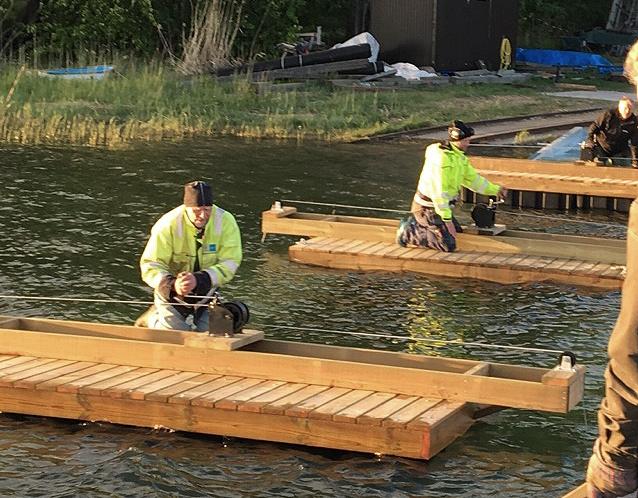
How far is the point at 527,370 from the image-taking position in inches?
384

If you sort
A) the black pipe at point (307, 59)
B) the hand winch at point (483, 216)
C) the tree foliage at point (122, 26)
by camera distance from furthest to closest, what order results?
the tree foliage at point (122, 26) → the black pipe at point (307, 59) → the hand winch at point (483, 216)

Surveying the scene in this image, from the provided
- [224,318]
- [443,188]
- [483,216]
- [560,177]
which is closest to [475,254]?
[483,216]

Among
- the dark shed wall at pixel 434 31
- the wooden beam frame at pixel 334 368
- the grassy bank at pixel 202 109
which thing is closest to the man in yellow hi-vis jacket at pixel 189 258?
the wooden beam frame at pixel 334 368

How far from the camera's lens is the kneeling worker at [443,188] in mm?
15516

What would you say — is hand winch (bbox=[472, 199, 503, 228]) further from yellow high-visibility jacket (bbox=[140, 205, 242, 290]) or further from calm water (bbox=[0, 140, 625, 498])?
yellow high-visibility jacket (bbox=[140, 205, 242, 290])

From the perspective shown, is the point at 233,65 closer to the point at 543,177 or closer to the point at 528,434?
the point at 543,177

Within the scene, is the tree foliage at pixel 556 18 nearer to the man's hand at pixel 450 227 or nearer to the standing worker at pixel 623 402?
the man's hand at pixel 450 227

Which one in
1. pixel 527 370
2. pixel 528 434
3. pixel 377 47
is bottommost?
pixel 528 434

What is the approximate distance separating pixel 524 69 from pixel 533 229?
80.6 ft

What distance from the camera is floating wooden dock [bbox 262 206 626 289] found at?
51.5 ft

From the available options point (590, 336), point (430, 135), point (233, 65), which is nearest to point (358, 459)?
point (590, 336)

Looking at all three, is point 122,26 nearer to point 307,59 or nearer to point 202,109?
point 307,59

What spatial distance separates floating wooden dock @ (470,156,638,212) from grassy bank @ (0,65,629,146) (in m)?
6.89

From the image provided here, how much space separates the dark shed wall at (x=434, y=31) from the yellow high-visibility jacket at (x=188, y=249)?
2789 centimetres
